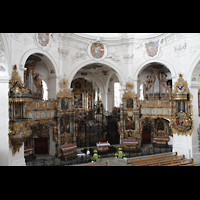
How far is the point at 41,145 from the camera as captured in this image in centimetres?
1519

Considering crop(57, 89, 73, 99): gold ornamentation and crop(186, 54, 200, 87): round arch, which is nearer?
crop(186, 54, 200, 87): round arch

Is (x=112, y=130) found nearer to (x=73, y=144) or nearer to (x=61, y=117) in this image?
(x=73, y=144)

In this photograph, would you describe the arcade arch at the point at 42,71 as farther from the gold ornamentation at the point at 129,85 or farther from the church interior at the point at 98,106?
the gold ornamentation at the point at 129,85

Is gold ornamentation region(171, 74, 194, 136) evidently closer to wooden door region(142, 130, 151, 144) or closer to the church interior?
the church interior

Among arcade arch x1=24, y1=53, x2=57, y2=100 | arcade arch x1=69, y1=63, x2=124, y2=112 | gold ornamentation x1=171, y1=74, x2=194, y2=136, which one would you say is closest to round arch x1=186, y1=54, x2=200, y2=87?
gold ornamentation x1=171, y1=74, x2=194, y2=136

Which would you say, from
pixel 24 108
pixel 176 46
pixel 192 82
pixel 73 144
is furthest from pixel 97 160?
pixel 176 46

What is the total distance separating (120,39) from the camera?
52.8 feet

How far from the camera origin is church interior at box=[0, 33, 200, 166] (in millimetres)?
9344

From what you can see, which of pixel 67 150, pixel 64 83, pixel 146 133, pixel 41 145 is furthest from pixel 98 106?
pixel 41 145

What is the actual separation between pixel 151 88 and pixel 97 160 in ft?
27.8

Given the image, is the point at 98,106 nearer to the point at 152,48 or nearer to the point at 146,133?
the point at 146,133

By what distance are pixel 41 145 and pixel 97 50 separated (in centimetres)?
1018

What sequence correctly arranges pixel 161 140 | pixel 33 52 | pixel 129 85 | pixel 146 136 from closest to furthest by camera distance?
pixel 33 52, pixel 129 85, pixel 161 140, pixel 146 136

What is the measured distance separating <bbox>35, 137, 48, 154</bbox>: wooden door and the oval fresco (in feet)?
29.4
